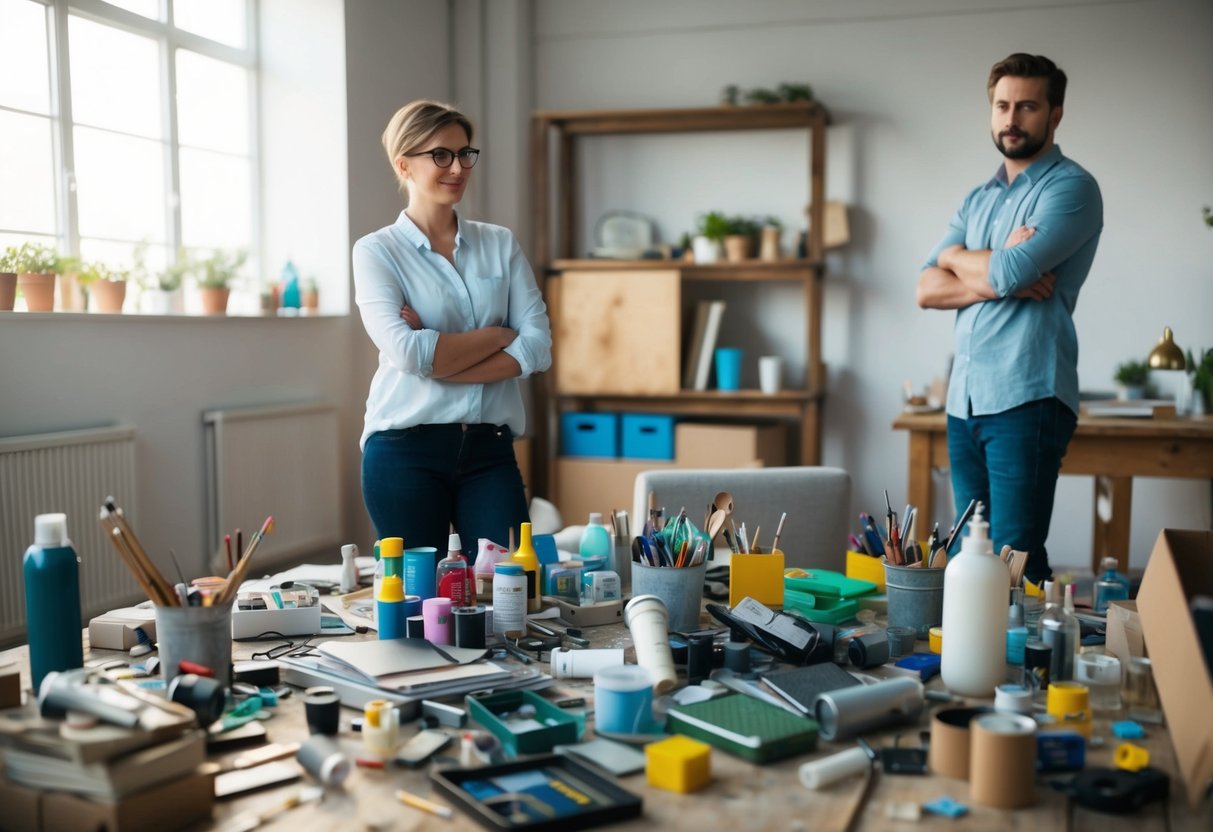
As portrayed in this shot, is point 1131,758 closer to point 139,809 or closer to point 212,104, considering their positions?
point 139,809

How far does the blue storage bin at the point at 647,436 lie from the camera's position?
493 centimetres

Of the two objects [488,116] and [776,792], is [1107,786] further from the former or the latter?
[488,116]

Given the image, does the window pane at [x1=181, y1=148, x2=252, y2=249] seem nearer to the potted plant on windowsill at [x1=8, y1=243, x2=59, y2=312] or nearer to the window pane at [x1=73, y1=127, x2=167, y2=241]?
the window pane at [x1=73, y1=127, x2=167, y2=241]

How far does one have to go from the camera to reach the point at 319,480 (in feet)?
14.6

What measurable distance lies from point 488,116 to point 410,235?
9.56 ft

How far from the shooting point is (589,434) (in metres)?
5.08

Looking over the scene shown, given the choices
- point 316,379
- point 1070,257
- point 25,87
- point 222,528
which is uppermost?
point 25,87

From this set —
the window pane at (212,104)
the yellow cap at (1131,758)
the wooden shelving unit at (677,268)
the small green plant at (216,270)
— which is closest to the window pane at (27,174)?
the small green plant at (216,270)

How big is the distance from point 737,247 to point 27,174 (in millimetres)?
2764

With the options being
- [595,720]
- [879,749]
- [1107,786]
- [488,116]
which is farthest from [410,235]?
[488,116]

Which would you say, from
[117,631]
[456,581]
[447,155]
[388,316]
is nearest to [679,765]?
[456,581]

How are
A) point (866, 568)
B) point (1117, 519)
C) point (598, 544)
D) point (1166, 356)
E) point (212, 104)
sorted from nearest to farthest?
point (866, 568) → point (598, 544) → point (1166, 356) → point (1117, 519) → point (212, 104)

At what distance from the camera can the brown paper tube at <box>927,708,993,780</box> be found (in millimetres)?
1133

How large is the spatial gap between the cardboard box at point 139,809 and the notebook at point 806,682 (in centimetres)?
65
